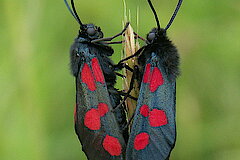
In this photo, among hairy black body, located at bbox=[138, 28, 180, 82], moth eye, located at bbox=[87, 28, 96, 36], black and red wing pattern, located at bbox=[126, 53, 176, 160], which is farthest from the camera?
moth eye, located at bbox=[87, 28, 96, 36]

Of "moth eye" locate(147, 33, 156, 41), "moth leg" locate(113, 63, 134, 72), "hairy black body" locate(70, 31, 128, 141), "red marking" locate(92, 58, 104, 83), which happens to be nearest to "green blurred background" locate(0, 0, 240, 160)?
"hairy black body" locate(70, 31, 128, 141)

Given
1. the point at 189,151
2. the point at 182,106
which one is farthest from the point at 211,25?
the point at 189,151

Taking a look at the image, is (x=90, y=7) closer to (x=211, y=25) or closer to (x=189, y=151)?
(x=211, y=25)

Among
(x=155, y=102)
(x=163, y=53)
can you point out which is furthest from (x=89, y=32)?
(x=155, y=102)

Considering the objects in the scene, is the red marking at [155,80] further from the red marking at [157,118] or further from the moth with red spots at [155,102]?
the red marking at [157,118]

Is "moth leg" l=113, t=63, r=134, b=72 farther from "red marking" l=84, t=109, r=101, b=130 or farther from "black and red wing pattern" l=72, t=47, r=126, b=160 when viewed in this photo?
"red marking" l=84, t=109, r=101, b=130

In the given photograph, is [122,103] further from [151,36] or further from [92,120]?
[151,36]

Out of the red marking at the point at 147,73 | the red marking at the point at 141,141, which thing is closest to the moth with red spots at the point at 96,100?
the red marking at the point at 141,141
